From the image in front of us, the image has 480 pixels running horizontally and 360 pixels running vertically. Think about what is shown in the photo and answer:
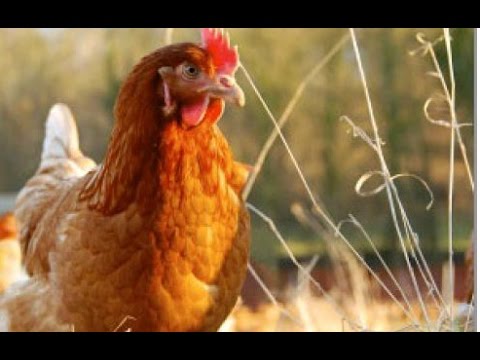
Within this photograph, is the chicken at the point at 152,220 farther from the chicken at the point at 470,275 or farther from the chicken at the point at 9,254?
the chicken at the point at 470,275

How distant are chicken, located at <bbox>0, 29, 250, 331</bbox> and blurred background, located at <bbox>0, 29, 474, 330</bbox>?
8.3 inches

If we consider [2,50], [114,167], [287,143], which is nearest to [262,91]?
[287,143]

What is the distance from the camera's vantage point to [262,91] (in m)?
3.77

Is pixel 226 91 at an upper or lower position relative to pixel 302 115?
upper

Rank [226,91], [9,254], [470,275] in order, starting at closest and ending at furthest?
[226,91] < [9,254] < [470,275]

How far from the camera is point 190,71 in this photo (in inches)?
134

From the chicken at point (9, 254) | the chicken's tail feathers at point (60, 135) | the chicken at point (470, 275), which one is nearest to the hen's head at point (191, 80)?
the chicken's tail feathers at point (60, 135)

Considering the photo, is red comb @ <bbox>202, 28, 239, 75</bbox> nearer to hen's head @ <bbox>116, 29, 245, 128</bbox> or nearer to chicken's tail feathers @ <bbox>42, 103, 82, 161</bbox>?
hen's head @ <bbox>116, 29, 245, 128</bbox>

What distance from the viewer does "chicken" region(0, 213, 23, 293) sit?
3666 millimetres

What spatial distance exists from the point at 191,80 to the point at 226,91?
12cm

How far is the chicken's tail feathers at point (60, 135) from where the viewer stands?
373cm

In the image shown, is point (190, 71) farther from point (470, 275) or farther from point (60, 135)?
point (470, 275)

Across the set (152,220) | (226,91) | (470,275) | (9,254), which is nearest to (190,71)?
(226,91)

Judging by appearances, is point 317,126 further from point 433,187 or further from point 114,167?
point 114,167
